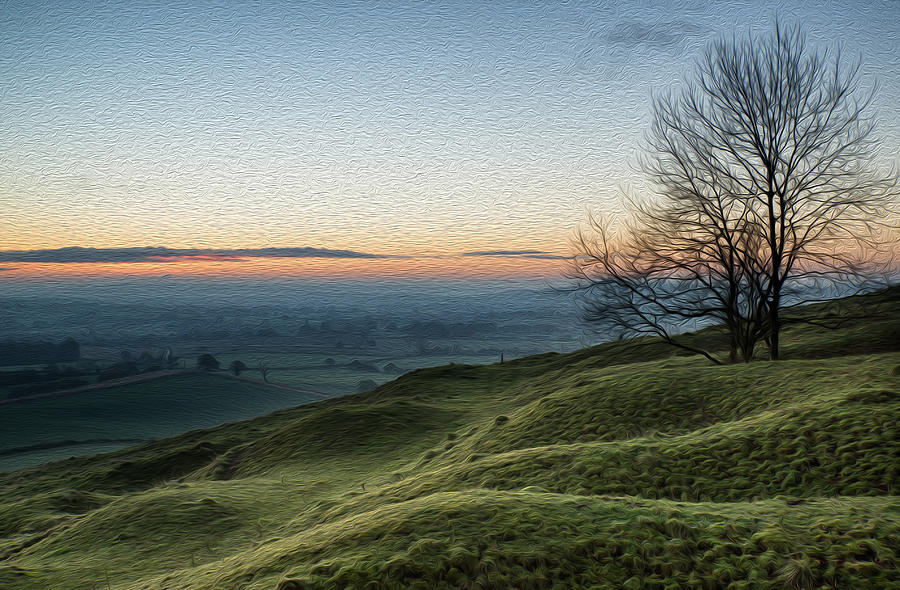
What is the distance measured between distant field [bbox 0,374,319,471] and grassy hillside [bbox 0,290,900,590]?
78.4 m

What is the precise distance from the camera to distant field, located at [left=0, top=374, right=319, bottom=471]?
94.8 meters

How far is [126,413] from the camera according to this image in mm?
112875

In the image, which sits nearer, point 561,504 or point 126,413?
point 561,504

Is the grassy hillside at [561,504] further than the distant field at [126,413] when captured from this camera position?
No

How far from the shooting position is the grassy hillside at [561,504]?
7547 millimetres

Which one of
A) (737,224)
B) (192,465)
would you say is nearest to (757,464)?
(737,224)

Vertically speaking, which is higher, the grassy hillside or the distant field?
the grassy hillside

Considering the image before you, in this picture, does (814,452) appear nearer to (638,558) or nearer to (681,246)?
(638,558)

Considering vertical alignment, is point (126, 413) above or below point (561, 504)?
below

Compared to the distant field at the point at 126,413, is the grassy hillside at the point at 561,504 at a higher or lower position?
higher

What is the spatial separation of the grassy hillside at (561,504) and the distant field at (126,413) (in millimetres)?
78350

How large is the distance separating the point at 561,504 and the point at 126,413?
12579 cm

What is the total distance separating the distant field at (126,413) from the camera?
311ft

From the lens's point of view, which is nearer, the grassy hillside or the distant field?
the grassy hillside
